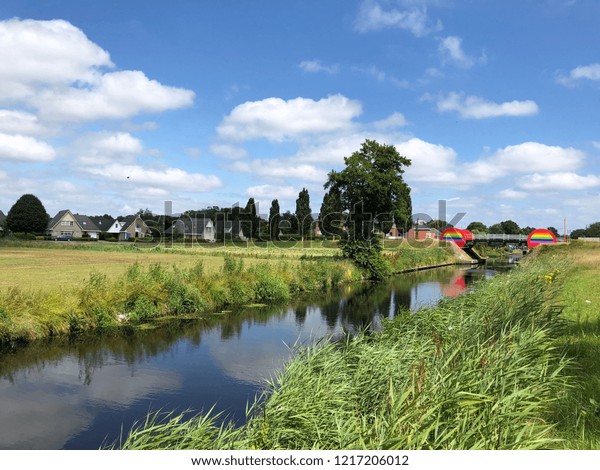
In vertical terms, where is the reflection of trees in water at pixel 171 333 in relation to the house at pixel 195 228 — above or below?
below

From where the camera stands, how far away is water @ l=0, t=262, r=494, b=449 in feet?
33.7

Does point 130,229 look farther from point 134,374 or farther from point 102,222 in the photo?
point 134,374

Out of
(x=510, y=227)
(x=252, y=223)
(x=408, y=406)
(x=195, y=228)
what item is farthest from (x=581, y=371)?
(x=510, y=227)

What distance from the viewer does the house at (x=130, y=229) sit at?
119 metres

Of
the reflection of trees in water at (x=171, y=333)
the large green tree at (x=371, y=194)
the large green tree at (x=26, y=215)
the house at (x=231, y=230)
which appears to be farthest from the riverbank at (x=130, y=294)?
the house at (x=231, y=230)

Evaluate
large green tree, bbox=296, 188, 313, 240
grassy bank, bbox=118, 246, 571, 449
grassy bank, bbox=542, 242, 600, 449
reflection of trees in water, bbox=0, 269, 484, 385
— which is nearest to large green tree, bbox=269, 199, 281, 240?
large green tree, bbox=296, 188, 313, 240

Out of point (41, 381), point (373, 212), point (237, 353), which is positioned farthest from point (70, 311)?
point (373, 212)

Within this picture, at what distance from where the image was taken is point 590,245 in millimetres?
52594

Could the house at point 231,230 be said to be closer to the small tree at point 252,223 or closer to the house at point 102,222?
the small tree at point 252,223

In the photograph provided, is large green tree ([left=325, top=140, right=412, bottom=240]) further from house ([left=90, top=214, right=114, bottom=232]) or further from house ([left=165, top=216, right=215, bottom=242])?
house ([left=90, top=214, right=114, bottom=232])

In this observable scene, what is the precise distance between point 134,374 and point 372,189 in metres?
36.9

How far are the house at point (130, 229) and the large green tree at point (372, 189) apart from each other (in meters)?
83.1

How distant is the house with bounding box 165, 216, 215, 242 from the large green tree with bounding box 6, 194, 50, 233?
92.0ft
